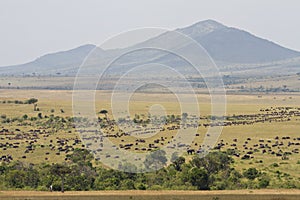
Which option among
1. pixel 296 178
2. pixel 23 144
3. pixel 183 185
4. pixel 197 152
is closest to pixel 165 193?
pixel 183 185

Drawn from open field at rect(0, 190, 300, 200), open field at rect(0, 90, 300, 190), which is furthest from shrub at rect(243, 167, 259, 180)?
open field at rect(0, 190, 300, 200)

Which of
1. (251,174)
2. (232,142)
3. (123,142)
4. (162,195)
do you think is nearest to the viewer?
(162,195)

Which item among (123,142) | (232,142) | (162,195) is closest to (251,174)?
(162,195)

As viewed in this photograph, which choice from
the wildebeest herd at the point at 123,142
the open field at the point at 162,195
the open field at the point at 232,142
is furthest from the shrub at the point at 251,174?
the wildebeest herd at the point at 123,142

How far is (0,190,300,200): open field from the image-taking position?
24109 millimetres

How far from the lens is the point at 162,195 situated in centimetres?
2472

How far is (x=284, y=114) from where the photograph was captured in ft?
318

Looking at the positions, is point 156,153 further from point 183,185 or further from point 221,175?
point 183,185

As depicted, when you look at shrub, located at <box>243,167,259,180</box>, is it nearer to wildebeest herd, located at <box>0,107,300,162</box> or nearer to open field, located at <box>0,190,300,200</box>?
open field, located at <box>0,190,300,200</box>

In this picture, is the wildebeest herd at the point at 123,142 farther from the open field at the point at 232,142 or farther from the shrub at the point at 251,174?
the shrub at the point at 251,174

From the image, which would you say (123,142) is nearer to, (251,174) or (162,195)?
(251,174)

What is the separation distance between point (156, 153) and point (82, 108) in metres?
47.7

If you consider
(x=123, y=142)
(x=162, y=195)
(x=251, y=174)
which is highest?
(x=162, y=195)

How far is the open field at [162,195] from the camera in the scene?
24.1 m
